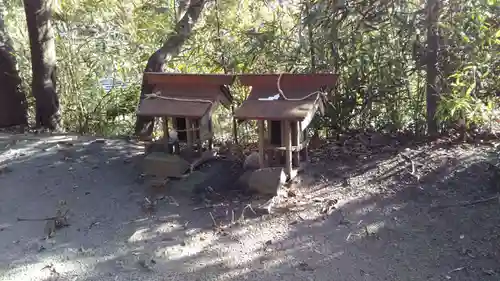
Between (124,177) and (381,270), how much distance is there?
213 cm

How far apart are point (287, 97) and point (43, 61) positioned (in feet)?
9.70

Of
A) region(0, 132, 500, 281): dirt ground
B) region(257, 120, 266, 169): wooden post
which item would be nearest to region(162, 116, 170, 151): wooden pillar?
region(0, 132, 500, 281): dirt ground

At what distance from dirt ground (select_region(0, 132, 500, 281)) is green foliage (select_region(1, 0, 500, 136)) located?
1.35 feet

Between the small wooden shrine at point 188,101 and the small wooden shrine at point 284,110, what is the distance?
0.26 meters

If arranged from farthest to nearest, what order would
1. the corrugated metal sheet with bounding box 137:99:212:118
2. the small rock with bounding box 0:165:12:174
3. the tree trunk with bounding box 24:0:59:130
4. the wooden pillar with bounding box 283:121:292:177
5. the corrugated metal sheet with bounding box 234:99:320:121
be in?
the tree trunk with bounding box 24:0:59:130 → the small rock with bounding box 0:165:12:174 → the corrugated metal sheet with bounding box 137:99:212:118 → the wooden pillar with bounding box 283:121:292:177 → the corrugated metal sheet with bounding box 234:99:320:121

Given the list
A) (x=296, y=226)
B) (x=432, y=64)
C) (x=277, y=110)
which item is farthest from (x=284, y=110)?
(x=432, y=64)

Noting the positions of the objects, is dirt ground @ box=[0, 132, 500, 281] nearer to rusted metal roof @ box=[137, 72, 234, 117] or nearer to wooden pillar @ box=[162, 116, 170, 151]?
wooden pillar @ box=[162, 116, 170, 151]

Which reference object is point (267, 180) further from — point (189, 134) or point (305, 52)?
point (305, 52)

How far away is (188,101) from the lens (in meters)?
3.63

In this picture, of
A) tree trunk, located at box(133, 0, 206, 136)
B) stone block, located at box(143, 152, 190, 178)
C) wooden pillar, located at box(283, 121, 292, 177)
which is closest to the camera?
wooden pillar, located at box(283, 121, 292, 177)

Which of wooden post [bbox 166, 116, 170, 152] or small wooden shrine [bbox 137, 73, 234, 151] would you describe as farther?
wooden post [bbox 166, 116, 170, 152]

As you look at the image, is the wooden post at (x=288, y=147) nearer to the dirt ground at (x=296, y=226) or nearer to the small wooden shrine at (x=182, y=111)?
the dirt ground at (x=296, y=226)

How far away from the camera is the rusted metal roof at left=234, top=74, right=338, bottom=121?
10.5ft

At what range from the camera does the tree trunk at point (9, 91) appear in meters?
5.35
